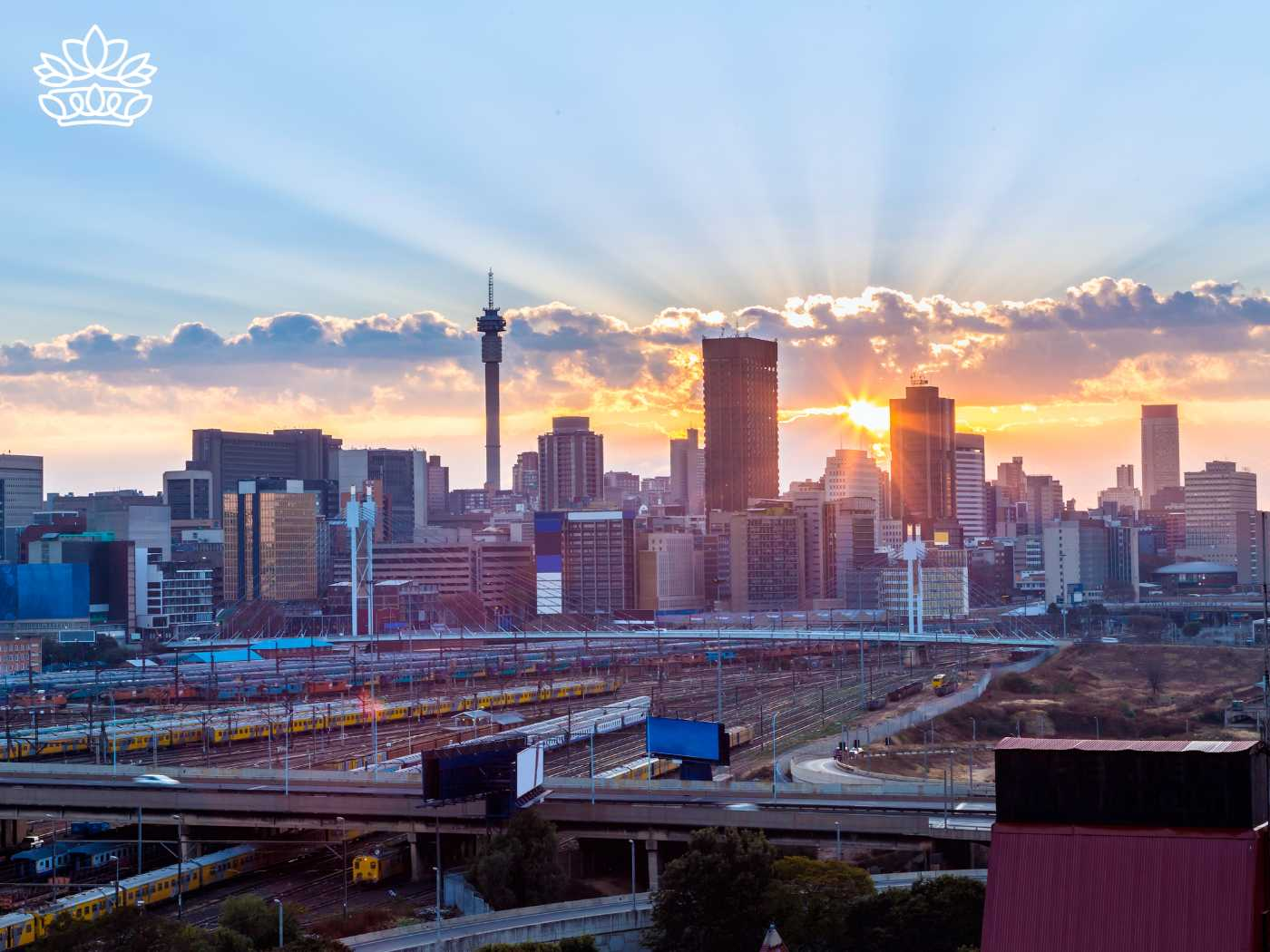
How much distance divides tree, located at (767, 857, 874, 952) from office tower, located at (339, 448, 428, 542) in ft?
499

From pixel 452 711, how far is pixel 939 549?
83.7 metres

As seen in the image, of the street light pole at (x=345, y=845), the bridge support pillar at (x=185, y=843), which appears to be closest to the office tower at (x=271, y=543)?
the bridge support pillar at (x=185, y=843)

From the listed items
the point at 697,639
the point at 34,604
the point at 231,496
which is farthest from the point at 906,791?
the point at 231,496

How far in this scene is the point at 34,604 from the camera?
11200 cm

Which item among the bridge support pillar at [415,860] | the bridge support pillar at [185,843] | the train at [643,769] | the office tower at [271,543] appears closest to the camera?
the bridge support pillar at [415,860]

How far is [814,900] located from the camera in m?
27.0

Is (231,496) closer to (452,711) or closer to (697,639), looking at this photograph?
(697,639)

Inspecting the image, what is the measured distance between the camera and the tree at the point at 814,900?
86.7 feet

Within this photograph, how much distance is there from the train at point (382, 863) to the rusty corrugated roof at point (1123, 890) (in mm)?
21776

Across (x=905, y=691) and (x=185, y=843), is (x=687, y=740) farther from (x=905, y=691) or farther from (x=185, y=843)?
(x=905, y=691)

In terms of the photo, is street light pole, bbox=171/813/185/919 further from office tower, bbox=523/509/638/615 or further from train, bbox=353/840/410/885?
office tower, bbox=523/509/638/615

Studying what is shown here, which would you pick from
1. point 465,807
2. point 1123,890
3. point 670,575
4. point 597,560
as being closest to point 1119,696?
point 465,807

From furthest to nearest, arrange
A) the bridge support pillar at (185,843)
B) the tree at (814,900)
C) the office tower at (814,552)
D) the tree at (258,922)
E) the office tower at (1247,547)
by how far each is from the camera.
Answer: the office tower at (1247,547) → the office tower at (814,552) → the bridge support pillar at (185,843) → the tree at (258,922) → the tree at (814,900)

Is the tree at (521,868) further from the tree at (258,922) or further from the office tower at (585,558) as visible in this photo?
the office tower at (585,558)
